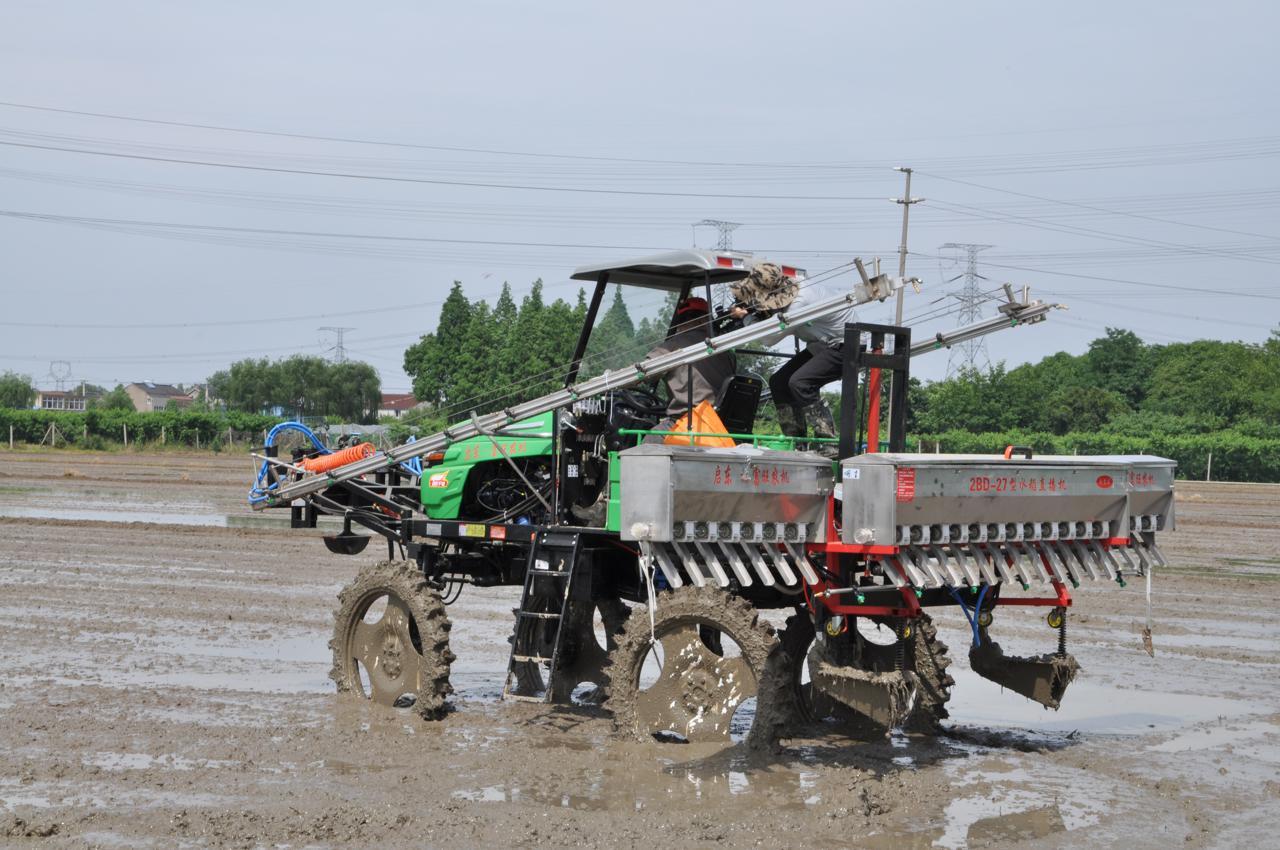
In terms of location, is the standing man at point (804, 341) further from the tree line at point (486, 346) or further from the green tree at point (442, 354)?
the green tree at point (442, 354)

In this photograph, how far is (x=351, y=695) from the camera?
11.2 meters

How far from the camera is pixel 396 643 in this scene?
36.3 ft

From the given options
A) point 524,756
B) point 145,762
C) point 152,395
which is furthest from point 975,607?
point 152,395

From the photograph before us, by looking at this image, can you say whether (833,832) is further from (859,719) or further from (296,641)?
(296,641)

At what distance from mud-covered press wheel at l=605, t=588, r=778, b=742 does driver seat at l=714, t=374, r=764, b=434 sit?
155cm

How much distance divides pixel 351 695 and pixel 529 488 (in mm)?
2169

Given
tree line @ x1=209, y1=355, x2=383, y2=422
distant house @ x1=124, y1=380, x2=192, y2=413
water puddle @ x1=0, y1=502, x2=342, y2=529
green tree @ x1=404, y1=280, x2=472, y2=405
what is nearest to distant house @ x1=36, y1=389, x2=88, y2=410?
distant house @ x1=124, y1=380, x2=192, y2=413

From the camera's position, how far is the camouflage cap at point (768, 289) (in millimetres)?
9516

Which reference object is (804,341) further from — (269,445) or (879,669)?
(269,445)

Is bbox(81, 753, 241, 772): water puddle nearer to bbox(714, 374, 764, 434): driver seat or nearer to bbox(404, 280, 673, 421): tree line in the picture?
bbox(714, 374, 764, 434): driver seat

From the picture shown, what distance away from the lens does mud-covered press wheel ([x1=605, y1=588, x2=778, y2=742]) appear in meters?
8.93

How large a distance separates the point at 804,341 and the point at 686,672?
7.90 feet

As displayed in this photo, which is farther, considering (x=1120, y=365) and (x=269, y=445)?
(x=1120, y=365)

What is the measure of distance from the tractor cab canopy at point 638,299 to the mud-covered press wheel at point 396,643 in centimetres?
201
